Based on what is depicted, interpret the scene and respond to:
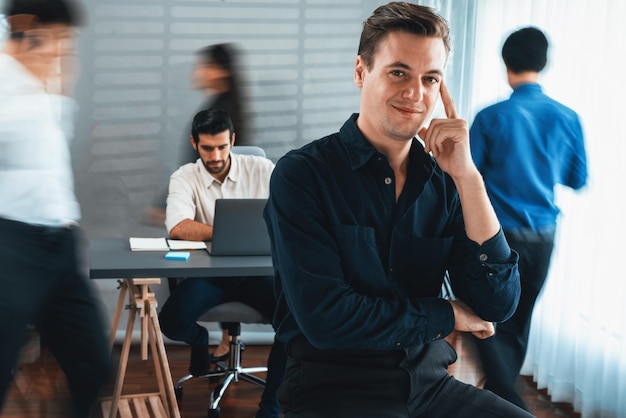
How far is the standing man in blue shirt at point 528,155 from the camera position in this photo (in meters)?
3.02

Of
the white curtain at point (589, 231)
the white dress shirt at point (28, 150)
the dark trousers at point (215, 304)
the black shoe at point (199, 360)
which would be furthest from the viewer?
the black shoe at point (199, 360)

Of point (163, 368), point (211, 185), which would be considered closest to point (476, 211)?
point (163, 368)

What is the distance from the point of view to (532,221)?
3.04 meters

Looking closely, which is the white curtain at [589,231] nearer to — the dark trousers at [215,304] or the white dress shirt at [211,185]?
the dark trousers at [215,304]

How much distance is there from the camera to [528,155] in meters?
3.02

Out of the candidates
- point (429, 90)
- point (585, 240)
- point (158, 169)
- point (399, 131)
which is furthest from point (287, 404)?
point (158, 169)

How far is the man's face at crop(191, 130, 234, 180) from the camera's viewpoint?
3.79 m

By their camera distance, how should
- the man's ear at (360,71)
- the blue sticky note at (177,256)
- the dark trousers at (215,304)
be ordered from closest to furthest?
the man's ear at (360,71), the blue sticky note at (177,256), the dark trousers at (215,304)

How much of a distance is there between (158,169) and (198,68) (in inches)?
26.5

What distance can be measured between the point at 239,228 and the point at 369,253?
1.49 m

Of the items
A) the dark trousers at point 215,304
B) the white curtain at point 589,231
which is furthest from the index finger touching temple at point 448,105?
the dark trousers at point 215,304

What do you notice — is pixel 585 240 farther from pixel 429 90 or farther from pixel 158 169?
pixel 158 169

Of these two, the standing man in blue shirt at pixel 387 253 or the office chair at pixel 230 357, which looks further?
the office chair at pixel 230 357

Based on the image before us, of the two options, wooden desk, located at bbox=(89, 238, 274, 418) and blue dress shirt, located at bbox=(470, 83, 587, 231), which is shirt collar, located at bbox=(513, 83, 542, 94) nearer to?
blue dress shirt, located at bbox=(470, 83, 587, 231)
